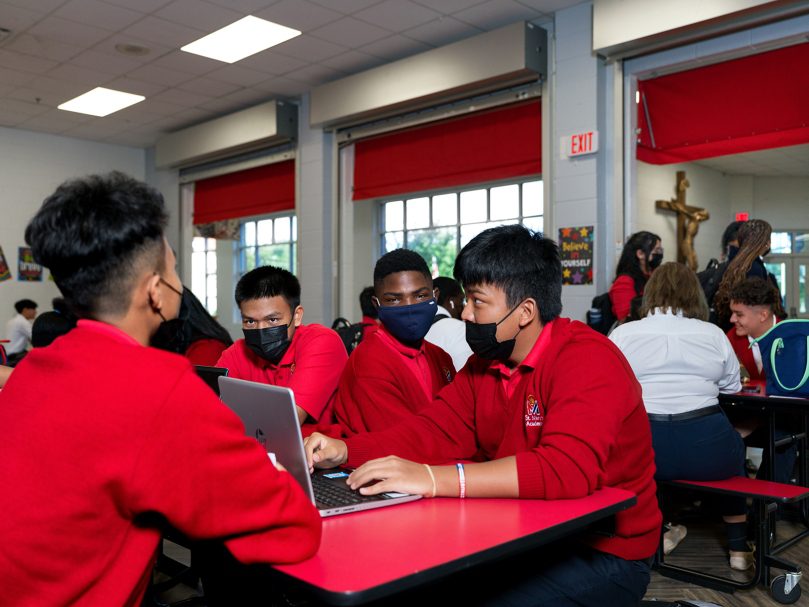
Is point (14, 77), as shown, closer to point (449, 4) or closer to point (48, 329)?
point (449, 4)

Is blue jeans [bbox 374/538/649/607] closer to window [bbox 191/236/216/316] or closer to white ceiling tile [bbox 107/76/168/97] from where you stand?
white ceiling tile [bbox 107/76/168/97]

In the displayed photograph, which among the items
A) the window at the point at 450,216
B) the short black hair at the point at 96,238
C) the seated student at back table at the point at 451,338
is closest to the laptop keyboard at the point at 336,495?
the short black hair at the point at 96,238

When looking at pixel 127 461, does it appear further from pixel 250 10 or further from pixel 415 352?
pixel 250 10

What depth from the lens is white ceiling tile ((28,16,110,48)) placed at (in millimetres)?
5512

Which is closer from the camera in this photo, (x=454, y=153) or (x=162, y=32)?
(x=162, y=32)

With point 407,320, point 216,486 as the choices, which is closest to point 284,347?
point 407,320

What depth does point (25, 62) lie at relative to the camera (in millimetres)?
6328

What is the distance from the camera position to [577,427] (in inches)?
58.0

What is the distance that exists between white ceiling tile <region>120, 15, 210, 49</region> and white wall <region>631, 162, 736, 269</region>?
11.6ft

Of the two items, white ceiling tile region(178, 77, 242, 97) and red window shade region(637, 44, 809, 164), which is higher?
white ceiling tile region(178, 77, 242, 97)

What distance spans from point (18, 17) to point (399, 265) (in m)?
4.50

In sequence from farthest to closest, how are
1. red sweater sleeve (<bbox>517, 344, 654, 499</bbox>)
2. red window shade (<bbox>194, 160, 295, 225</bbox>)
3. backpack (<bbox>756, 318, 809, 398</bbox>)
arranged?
1. red window shade (<bbox>194, 160, 295, 225</bbox>)
2. backpack (<bbox>756, 318, 809, 398</bbox>)
3. red sweater sleeve (<bbox>517, 344, 654, 499</bbox>)

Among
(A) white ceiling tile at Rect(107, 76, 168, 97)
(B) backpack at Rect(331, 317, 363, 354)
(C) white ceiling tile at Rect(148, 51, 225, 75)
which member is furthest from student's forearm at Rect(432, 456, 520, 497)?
(A) white ceiling tile at Rect(107, 76, 168, 97)

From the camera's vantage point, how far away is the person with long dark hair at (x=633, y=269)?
15.4ft
